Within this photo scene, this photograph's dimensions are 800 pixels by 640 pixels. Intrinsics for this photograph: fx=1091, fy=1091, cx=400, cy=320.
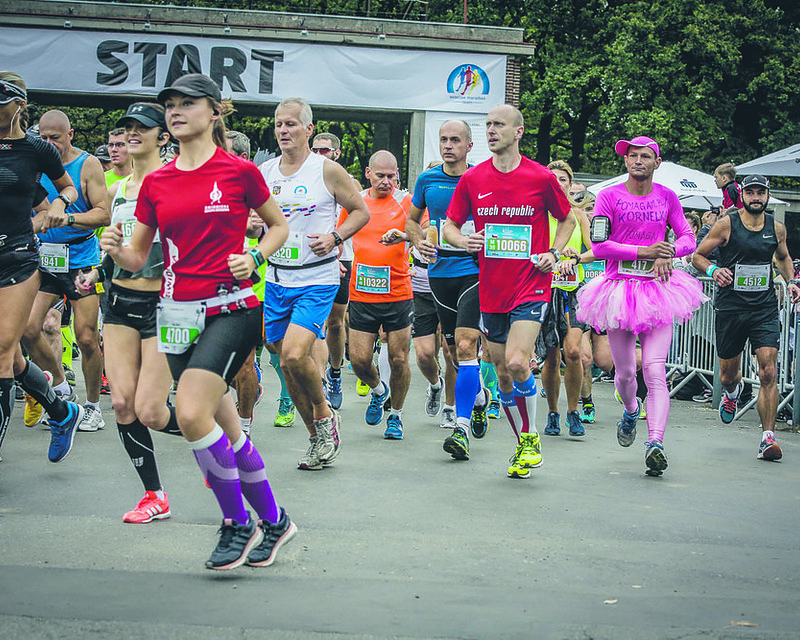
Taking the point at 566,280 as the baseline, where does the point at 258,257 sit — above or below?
above

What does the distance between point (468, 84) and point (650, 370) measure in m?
18.4

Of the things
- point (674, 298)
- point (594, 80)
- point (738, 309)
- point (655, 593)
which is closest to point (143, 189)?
point (655, 593)

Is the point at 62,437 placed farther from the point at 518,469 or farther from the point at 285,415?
the point at 518,469

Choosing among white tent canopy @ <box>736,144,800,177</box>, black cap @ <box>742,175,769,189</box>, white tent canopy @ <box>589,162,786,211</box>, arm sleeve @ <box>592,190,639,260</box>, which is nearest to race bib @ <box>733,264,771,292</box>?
black cap @ <box>742,175,769,189</box>

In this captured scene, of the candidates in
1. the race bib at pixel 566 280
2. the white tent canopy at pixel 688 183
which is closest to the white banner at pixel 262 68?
the white tent canopy at pixel 688 183

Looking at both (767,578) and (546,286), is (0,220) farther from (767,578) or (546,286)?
(767,578)

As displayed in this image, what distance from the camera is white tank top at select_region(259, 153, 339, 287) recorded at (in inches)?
278

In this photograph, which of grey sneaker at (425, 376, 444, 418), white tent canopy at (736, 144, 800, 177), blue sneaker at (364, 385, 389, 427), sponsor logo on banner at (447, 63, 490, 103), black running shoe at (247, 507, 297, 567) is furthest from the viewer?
sponsor logo on banner at (447, 63, 490, 103)

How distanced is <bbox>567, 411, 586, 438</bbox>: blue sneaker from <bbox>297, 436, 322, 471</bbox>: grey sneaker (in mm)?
3013

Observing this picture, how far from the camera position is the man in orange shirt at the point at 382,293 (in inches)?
358

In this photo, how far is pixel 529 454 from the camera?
23.6 ft

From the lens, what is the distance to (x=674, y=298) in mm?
7777

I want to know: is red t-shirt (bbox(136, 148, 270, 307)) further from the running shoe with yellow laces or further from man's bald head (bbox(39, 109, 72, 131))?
man's bald head (bbox(39, 109, 72, 131))

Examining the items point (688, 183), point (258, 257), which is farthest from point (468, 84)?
point (258, 257)
